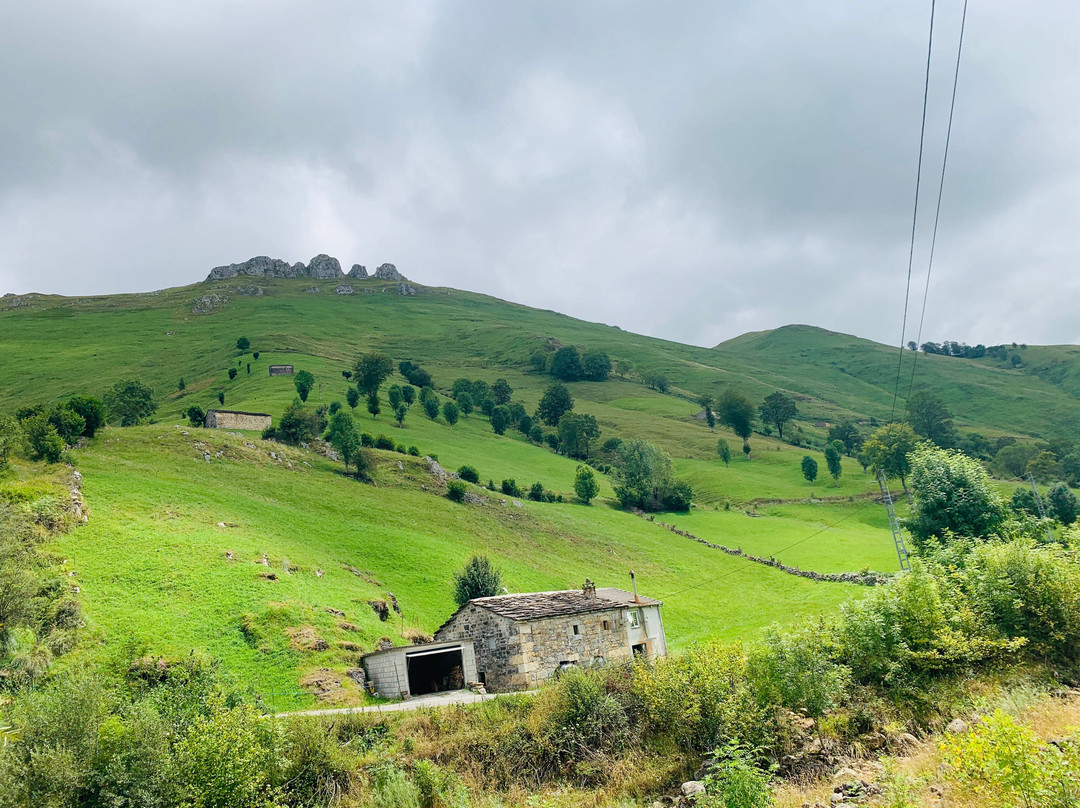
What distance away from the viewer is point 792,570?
201 ft

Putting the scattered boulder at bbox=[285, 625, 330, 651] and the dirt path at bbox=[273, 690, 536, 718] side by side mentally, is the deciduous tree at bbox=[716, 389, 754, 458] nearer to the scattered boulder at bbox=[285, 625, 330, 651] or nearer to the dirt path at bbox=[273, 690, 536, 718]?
the dirt path at bbox=[273, 690, 536, 718]

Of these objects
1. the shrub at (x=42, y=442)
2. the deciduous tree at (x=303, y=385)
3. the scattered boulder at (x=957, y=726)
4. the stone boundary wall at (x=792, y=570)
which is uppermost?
the deciduous tree at (x=303, y=385)

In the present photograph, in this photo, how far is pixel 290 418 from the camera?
73875mm

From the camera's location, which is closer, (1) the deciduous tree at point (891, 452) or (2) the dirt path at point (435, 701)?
(2) the dirt path at point (435, 701)

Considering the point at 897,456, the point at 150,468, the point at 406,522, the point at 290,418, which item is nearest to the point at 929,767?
the point at 406,522

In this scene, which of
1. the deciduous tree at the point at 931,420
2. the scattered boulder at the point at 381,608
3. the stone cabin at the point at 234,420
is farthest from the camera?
the deciduous tree at the point at 931,420

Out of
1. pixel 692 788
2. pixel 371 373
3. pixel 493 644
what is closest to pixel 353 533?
pixel 493 644

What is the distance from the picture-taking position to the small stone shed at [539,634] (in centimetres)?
2770

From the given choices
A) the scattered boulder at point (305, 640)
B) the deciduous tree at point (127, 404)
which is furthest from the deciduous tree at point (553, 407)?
the scattered boulder at point (305, 640)

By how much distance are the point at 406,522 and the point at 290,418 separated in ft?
89.4

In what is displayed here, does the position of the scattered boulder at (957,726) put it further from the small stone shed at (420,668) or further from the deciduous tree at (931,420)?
the deciduous tree at (931,420)

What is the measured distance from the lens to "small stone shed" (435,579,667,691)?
27703 millimetres

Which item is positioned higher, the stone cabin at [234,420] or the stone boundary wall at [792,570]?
the stone cabin at [234,420]

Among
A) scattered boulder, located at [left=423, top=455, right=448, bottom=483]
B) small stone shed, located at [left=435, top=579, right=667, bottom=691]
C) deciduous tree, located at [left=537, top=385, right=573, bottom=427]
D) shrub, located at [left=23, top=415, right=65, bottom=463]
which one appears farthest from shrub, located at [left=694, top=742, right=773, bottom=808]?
deciduous tree, located at [left=537, top=385, right=573, bottom=427]
